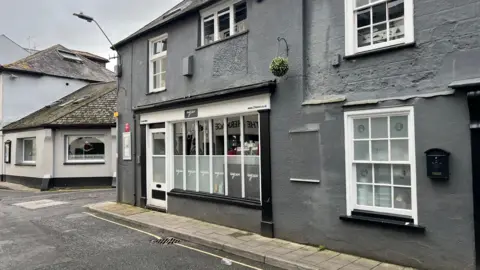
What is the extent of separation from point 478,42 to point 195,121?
6720 millimetres

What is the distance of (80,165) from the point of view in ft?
63.0

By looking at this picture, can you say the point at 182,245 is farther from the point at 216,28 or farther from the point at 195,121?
the point at 216,28

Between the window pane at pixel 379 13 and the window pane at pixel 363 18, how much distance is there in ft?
0.38

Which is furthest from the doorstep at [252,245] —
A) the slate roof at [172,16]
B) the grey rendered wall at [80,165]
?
the grey rendered wall at [80,165]

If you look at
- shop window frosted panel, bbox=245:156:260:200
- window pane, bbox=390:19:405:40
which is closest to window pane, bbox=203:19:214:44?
shop window frosted panel, bbox=245:156:260:200

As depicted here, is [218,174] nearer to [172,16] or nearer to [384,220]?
[384,220]

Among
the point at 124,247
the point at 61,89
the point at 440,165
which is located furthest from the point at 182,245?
the point at 61,89

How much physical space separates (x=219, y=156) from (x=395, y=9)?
5159 mm

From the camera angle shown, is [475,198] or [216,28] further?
[216,28]

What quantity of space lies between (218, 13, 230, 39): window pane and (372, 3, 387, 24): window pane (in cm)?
390

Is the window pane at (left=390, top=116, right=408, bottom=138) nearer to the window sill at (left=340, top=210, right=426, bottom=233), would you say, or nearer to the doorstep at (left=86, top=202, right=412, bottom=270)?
the window sill at (left=340, top=210, right=426, bottom=233)

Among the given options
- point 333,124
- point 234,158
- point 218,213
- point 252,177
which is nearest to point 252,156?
point 252,177

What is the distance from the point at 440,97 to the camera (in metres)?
5.57

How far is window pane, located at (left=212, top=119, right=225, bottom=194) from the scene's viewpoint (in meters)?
9.23
